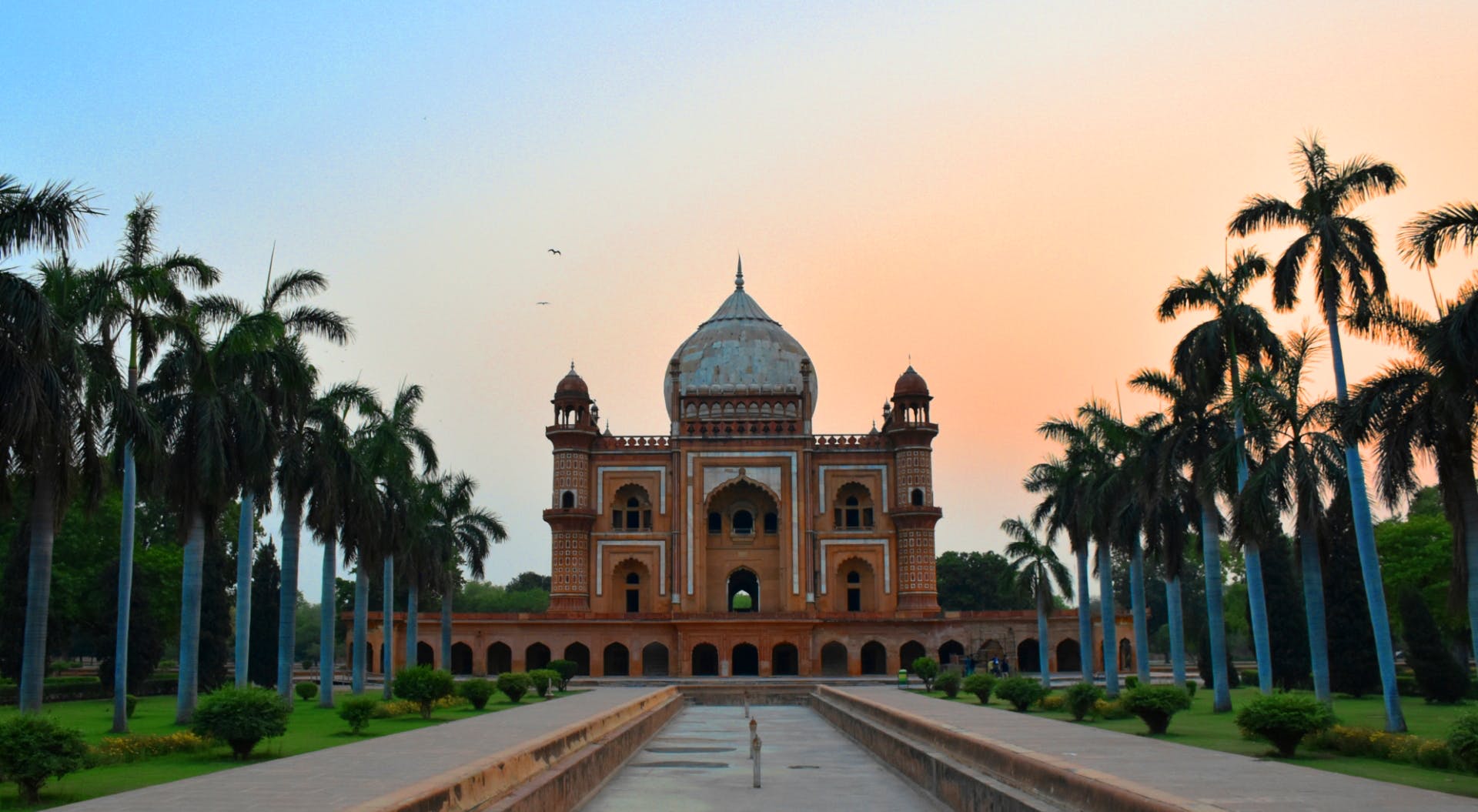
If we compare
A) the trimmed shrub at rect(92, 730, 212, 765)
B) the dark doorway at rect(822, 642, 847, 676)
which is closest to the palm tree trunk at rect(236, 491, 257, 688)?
the trimmed shrub at rect(92, 730, 212, 765)

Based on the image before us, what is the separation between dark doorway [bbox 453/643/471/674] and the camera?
52.9 metres

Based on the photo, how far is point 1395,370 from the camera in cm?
1772

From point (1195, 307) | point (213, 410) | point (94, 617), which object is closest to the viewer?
point (213, 410)

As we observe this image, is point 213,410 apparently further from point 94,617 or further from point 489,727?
point 94,617

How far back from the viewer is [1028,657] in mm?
54000

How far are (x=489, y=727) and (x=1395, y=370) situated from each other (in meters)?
14.4

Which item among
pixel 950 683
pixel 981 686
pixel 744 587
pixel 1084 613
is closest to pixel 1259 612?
pixel 981 686

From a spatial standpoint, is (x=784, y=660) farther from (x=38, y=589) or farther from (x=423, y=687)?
(x=38, y=589)

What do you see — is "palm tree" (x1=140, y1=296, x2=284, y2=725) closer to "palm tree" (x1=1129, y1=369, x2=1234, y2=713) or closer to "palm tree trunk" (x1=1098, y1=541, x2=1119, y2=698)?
"palm tree" (x1=1129, y1=369, x2=1234, y2=713)

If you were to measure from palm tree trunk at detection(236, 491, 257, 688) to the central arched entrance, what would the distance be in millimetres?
28455

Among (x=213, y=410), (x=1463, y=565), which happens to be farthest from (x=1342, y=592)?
(x=213, y=410)

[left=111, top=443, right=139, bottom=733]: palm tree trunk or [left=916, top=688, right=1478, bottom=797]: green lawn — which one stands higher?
[left=111, top=443, right=139, bottom=733]: palm tree trunk

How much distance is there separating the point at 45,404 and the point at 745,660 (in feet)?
135

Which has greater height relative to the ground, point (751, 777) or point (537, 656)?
point (537, 656)
